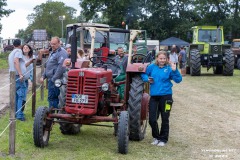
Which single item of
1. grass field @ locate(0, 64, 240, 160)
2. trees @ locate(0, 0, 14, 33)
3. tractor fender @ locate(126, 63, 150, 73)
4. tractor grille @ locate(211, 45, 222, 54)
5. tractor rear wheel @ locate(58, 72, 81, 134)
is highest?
trees @ locate(0, 0, 14, 33)

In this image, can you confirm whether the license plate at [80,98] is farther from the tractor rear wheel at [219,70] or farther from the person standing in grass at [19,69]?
the tractor rear wheel at [219,70]

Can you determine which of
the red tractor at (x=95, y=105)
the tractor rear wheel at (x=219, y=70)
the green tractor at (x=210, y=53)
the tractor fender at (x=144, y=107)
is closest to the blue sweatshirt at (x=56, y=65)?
the red tractor at (x=95, y=105)

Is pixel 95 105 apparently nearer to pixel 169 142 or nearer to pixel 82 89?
pixel 82 89

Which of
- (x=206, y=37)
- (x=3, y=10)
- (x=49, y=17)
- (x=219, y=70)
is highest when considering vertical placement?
(x=49, y=17)

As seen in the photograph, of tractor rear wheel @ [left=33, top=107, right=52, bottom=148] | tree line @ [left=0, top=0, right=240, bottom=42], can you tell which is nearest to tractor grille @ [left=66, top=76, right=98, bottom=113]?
tractor rear wheel @ [left=33, top=107, right=52, bottom=148]

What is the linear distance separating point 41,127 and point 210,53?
15792 millimetres

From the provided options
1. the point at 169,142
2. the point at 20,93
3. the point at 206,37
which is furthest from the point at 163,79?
the point at 206,37

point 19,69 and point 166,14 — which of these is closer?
point 19,69

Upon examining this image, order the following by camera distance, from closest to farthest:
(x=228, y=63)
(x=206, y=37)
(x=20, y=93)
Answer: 1. (x=20, y=93)
2. (x=228, y=63)
3. (x=206, y=37)

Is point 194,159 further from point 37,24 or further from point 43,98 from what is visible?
point 37,24

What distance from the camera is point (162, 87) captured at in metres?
7.29

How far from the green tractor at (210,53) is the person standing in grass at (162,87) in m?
13.4

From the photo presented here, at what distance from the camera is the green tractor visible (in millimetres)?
20875

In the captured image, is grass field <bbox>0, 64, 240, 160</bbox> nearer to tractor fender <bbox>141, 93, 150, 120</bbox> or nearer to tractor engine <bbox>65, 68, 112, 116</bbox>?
tractor fender <bbox>141, 93, 150, 120</bbox>
